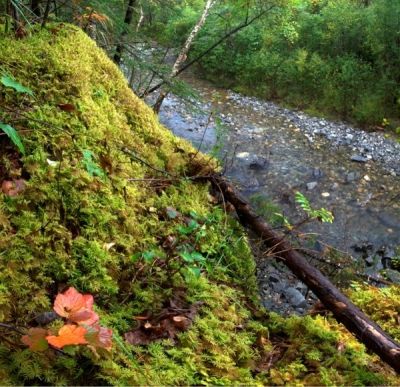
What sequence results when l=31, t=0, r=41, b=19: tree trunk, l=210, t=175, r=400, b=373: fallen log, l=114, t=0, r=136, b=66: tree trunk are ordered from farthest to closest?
l=114, t=0, r=136, b=66: tree trunk < l=31, t=0, r=41, b=19: tree trunk < l=210, t=175, r=400, b=373: fallen log

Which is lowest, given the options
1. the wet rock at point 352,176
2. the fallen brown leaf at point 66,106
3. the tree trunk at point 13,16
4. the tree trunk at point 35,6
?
the wet rock at point 352,176

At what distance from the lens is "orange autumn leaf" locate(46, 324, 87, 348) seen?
142cm

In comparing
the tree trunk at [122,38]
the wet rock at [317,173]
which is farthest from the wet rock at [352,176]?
the tree trunk at [122,38]

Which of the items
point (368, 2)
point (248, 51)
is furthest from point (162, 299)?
point (368, 2)

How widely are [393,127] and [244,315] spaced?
11.4 metres

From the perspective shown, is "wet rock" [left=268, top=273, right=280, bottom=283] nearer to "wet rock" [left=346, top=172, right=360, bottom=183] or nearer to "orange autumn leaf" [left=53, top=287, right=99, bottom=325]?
"wet rock" [left=346, top=172, right=360, bottom=183]

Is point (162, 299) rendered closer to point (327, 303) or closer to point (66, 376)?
point (66, 376)

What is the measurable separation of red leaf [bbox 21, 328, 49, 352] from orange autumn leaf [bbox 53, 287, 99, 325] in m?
0.09

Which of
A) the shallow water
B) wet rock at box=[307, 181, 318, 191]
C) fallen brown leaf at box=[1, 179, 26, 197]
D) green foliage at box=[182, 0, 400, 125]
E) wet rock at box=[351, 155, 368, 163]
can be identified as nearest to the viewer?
fallen brown leaf at box=[1, 179, 26, 197]

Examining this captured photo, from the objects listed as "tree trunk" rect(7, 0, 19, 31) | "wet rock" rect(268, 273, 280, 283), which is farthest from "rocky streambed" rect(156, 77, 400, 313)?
"tree trunk" rect(7, 0, 19, 31)

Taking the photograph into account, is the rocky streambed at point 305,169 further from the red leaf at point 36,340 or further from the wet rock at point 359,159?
the red leaf at point 36,340

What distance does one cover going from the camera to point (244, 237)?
3602 mm

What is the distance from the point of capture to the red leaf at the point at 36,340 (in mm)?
1515

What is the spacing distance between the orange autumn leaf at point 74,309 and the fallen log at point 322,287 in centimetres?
175
